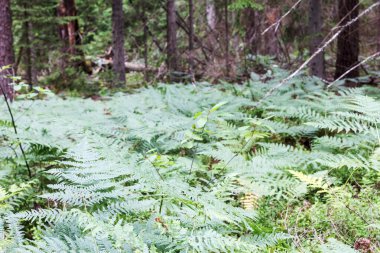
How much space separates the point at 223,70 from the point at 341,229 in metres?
8.91

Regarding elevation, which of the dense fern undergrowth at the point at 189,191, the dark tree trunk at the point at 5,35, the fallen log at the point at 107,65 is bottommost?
the dense fern undergrowth at the point at 189,191

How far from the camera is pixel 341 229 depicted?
2.56 metres

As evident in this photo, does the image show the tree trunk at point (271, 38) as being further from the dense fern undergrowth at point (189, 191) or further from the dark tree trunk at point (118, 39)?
the dense fern undergrowth at point (189, 191)

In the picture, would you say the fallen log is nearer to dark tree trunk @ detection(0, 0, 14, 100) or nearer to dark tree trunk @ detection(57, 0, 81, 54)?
dark tree trunk @ detection(57, 0, 81, 54)

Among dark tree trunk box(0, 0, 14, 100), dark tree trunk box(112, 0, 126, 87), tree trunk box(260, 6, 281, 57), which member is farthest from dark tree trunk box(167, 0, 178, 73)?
dark tree trunk box(0, 0, 14, 100)

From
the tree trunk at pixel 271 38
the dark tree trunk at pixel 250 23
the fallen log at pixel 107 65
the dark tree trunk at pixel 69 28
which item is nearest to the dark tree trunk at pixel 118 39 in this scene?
the dark tree trunk at pixel 69 28

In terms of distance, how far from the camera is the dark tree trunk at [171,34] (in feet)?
37.2

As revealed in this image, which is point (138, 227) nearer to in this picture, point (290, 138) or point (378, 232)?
point (378, 232)

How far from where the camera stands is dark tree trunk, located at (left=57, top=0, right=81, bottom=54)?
45.1 ft

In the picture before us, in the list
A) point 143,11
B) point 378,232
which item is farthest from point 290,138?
point 143,11

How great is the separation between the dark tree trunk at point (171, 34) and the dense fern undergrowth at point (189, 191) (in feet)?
22.3

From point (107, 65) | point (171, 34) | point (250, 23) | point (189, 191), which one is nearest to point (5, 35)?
point (171, 34)

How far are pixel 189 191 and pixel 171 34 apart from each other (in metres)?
9.68

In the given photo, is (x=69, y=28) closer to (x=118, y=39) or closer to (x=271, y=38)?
(x=118, y=39)
